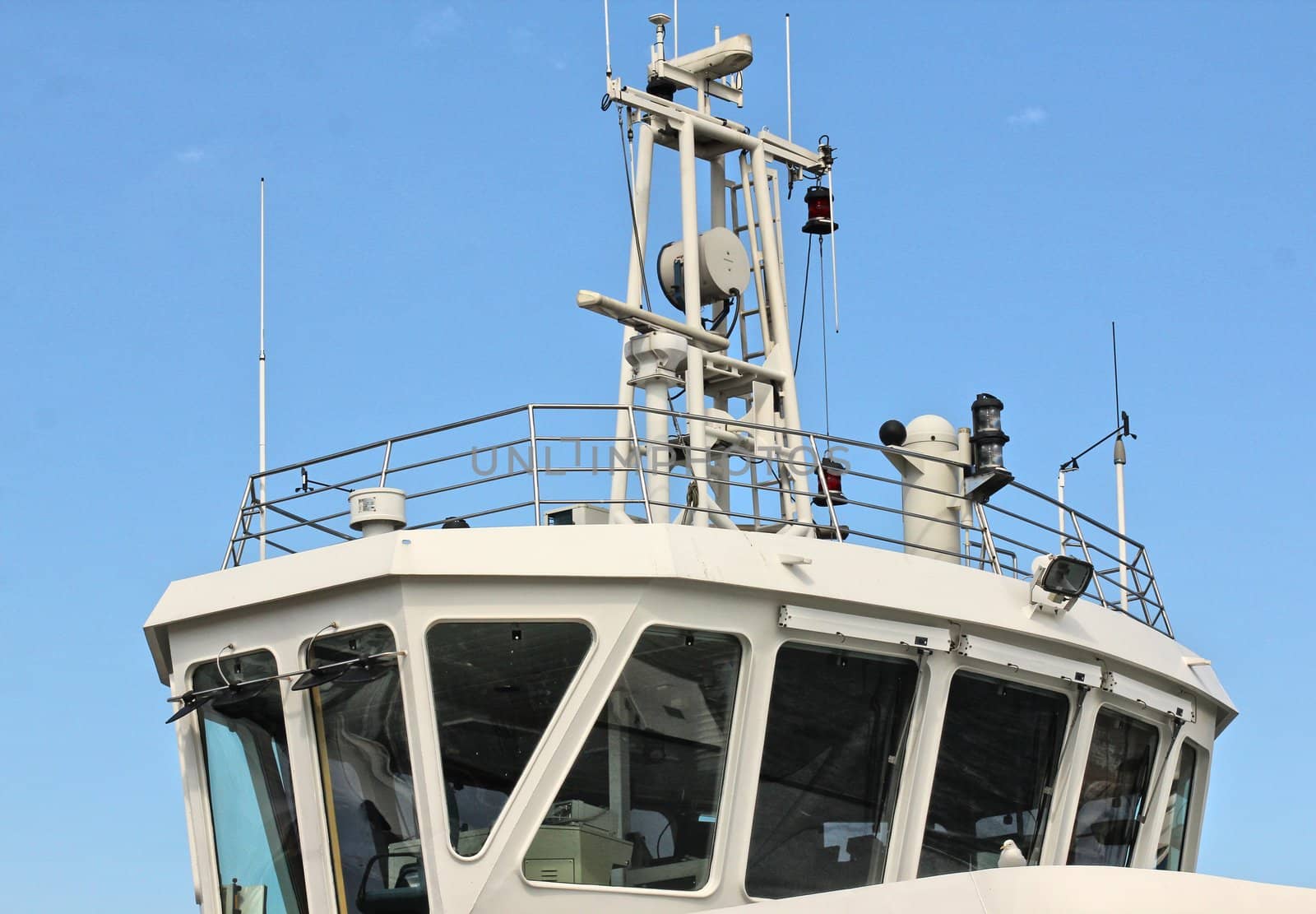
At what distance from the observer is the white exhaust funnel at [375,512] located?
40.2 ft

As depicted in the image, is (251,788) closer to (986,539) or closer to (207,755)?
(207,755)

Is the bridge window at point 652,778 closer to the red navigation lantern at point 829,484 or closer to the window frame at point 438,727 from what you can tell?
the window frame at point 438,727

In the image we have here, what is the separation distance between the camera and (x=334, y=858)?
1184cm

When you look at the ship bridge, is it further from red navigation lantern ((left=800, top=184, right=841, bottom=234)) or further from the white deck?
red navigation lantern ((left=800, top=184, right=841, bottom=234))

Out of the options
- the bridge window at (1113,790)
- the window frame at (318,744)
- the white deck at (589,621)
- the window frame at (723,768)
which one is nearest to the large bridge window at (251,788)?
the white deck at (589,621)

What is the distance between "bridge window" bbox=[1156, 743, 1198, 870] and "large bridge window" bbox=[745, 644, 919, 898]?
3.07 m

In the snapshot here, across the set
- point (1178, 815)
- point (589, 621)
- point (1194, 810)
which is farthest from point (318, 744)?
point (1194, 810)

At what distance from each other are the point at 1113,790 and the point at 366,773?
5266 millimetres

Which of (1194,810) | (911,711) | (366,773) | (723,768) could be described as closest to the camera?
(723,768)

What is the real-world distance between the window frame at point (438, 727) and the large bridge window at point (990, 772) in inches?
98.4

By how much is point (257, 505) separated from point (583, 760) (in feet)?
10.8

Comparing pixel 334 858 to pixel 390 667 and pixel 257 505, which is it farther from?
pixel 257 505

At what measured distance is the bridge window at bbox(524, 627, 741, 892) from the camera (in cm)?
1123

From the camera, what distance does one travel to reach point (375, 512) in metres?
12.2
